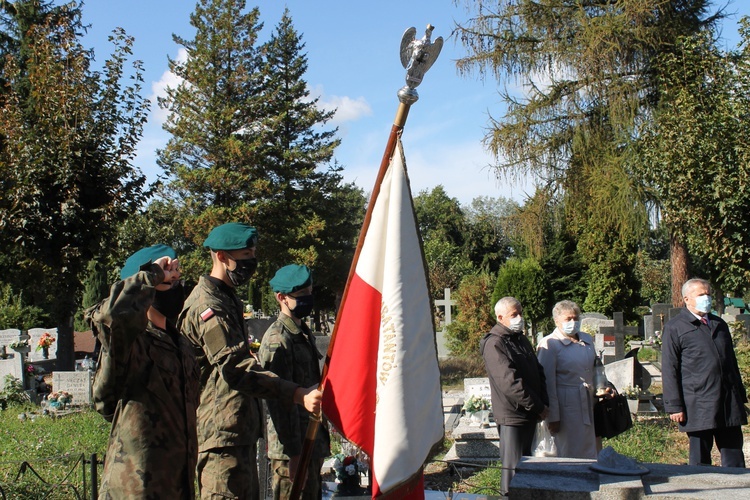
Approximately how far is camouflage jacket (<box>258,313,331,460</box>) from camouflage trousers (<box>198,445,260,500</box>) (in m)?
0.46

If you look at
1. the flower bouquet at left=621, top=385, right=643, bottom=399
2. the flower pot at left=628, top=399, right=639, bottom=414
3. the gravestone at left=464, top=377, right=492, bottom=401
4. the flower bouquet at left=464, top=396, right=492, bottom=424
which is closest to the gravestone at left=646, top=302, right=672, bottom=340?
the flower bouquet at left=621, top=385, right=643, bottom=399

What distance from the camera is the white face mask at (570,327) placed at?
604 cm

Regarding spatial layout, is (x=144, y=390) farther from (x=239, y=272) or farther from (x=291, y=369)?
(x=291, y=369)

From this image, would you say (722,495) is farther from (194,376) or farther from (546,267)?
(546,267)

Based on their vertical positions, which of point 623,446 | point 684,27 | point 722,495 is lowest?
point 623,446

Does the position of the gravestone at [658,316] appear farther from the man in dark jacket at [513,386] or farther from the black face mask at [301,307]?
the black face mask at [301,307]

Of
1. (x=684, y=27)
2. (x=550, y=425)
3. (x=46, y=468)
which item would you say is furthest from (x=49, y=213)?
(x=684, y=27)

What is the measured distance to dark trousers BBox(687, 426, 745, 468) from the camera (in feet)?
18.5

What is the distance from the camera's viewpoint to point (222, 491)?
11.4 ft

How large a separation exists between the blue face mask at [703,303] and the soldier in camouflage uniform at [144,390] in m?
4.17

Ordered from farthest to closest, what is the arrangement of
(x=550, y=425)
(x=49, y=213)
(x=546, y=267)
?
(x=546, y=267), (x=49, y=213), (x=550, y=425)

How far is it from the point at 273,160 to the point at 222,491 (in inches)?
1204

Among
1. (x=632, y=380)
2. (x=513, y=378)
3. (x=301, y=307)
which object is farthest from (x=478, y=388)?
(x=301, y=307)

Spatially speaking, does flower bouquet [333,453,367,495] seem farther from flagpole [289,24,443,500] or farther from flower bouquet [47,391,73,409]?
flower bouquet [47,391,73,409]
